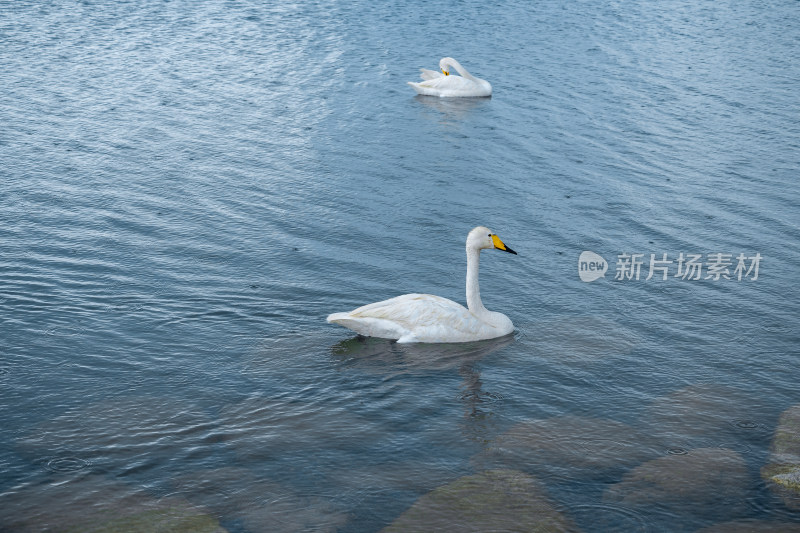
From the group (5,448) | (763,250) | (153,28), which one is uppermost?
(153,28)

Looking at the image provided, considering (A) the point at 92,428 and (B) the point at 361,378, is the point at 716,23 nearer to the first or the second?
(B) the point at 361,378

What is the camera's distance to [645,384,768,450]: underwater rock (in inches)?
399

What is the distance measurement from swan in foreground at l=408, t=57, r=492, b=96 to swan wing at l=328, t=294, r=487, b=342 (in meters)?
13.9

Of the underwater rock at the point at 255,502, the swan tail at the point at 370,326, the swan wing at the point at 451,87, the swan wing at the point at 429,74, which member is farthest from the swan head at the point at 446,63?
the underwater rock at the point at 255,502

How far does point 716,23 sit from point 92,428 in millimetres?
30177

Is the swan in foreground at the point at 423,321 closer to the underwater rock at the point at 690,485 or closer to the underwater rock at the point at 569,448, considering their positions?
the underwater rock at the point at 569,448

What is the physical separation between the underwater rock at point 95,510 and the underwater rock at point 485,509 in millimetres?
1747

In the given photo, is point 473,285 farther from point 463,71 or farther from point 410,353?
point 463,71

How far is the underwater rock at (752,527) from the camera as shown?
8.55 m

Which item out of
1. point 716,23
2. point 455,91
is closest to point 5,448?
point 455,91

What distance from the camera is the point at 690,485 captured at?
30.4 ft

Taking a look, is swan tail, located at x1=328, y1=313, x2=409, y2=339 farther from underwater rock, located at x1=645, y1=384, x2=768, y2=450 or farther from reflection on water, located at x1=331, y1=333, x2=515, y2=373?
underwater rock, located at x1=645, y1=384, x2=768, y2=450

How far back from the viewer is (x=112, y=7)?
33500 mm

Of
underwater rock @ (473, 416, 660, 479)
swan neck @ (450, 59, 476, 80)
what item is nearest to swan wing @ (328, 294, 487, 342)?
underwater rock @ (473, 416, 660, 479)
